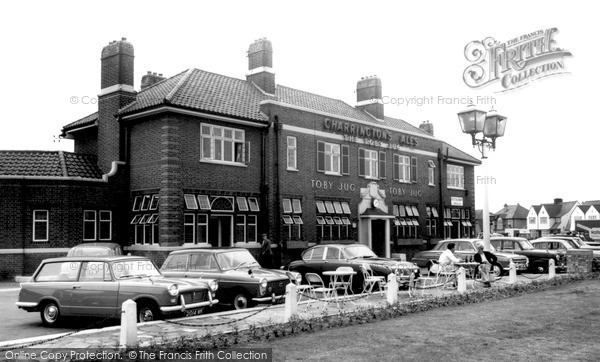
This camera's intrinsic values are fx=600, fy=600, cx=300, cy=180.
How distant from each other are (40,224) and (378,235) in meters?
16.1

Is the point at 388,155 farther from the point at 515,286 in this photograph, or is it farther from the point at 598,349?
the point at 598,349

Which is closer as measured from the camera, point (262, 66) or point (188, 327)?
point (188, 327)

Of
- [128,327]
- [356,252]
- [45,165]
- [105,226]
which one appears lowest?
[128,327]

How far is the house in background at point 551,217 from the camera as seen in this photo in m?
97.6

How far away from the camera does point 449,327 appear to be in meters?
10.8

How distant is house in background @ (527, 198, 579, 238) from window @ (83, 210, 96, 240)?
8656 centimetres

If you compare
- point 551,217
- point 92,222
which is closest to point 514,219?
point 551,217

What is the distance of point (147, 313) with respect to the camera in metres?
11.6

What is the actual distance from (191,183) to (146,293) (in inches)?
434

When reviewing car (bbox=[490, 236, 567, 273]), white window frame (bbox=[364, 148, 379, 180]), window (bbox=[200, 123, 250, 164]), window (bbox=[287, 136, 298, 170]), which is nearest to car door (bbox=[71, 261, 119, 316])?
window (bbox=[200, 123, 250, 164])

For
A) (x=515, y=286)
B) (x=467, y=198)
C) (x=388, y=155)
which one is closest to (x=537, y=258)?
(x=515, y=286)

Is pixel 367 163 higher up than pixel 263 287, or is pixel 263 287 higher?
pixel 367 163

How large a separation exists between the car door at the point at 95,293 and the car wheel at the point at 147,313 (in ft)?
1.47

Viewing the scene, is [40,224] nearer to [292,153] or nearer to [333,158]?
[292,153]
